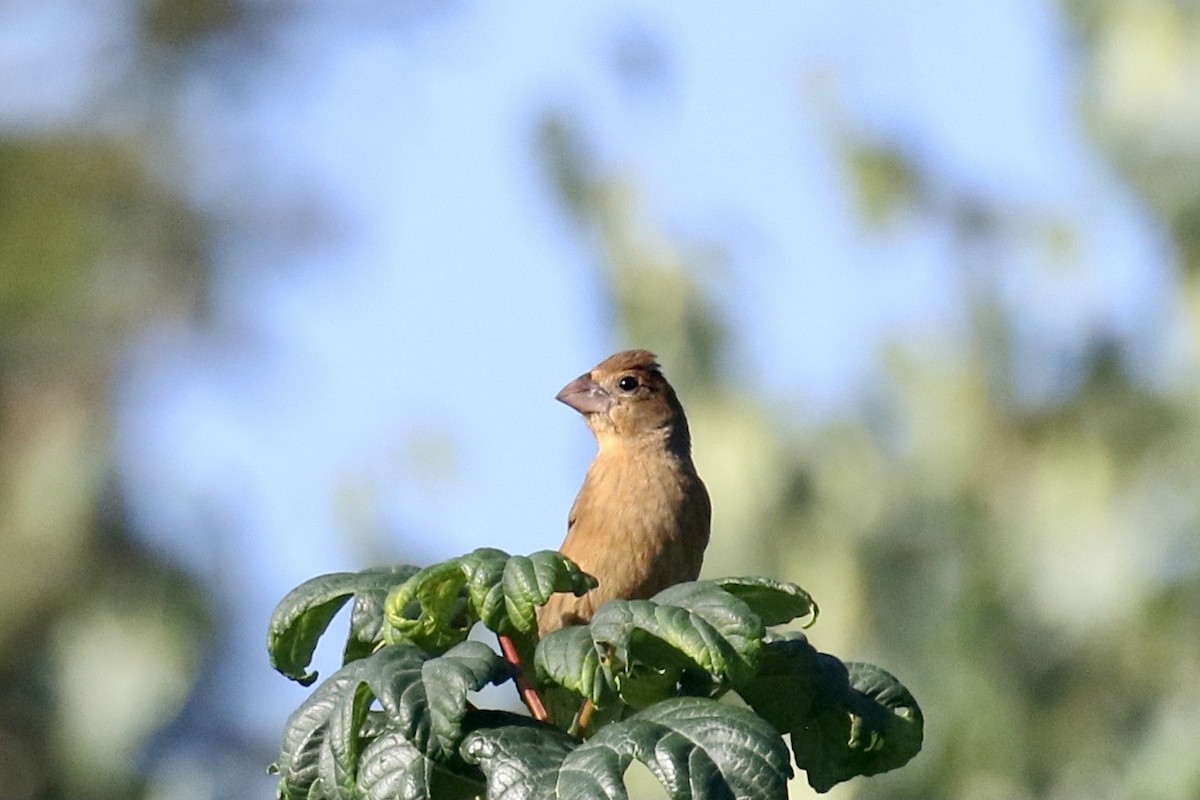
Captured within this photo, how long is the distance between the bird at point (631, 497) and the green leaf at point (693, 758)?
969 millimetres

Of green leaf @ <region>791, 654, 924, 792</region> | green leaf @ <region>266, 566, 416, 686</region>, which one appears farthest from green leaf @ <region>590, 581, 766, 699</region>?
green leaf @ <region>266, 566, 416, 686</region>

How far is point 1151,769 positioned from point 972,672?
3.72ft

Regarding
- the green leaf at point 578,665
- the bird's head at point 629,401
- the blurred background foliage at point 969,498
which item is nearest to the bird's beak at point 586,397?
the bird's head at point 629,401

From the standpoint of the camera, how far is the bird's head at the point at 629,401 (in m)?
4.87

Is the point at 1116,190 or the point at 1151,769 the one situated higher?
the point at 1116,190

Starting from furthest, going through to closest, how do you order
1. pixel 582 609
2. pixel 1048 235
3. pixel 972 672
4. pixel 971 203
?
pixel 971 203, pixel 1048 235, pixel 972 672, pixel 582 609

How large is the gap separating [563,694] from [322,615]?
43cm

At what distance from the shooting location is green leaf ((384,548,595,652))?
9.18 ft

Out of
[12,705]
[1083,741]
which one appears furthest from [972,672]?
[12,705]

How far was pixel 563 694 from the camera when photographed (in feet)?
10.4

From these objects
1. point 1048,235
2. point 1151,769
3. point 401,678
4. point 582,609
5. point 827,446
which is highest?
point 1048,235

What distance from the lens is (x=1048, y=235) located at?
7.32 metres

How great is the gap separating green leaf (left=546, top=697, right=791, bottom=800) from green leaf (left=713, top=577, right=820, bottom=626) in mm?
309

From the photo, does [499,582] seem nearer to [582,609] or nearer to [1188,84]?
[582,609]
